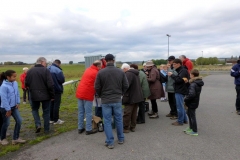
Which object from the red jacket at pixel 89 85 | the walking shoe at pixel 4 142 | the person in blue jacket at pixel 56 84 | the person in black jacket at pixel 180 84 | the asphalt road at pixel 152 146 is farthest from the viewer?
the person in blue jacket at pixel 56 84

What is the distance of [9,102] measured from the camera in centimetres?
458

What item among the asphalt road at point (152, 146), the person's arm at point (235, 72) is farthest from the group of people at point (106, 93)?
the person's arm at point (235, 72)

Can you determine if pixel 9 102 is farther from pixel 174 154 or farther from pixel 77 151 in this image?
pixel 174 154

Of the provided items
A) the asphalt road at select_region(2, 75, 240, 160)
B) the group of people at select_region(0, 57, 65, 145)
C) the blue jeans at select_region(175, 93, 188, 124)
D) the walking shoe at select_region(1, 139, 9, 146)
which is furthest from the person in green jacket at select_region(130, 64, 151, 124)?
the walking shoe at select_region(1, 139, 9, 146)

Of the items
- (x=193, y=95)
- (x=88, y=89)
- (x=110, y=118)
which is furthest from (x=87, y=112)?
(x=193, y=95)

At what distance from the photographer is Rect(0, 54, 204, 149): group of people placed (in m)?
4.50

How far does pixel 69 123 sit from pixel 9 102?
2.20 meters

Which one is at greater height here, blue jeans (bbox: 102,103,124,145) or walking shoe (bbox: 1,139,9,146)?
blue jeans (bbox: 102,103,124,145)

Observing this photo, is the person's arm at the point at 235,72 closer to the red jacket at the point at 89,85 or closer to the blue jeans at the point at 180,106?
the blue jeans at the point at 180,106

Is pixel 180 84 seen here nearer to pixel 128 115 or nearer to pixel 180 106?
pixel 180 106

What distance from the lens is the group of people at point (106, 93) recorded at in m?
4.50

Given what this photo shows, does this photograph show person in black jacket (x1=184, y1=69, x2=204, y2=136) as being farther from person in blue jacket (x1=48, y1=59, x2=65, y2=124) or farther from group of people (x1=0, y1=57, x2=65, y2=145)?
person in blue jacket (x1=48, y1=59, x2=65, y2=124)

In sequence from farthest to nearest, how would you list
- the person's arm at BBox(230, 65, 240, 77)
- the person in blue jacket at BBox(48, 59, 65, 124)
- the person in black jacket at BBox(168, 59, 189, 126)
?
1. the person's arm at BBox(230, 65, 240, 77)
2. the person in blue jacket at BBox(48, 59, 65, 124)
3. the person in black jacket at BBox(168, 59, 189, 126)

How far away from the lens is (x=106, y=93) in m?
4.47
